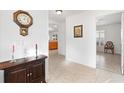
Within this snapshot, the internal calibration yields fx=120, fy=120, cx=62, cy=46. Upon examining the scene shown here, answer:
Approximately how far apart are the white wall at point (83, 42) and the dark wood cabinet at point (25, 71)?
8.50 feet

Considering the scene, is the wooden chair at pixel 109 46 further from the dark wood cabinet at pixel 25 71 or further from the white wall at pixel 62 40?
the dark wood cabinet at pixel 25 71

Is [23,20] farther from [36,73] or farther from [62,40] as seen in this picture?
[62,40]

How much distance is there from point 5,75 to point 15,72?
176mm

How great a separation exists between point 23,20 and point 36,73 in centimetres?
112

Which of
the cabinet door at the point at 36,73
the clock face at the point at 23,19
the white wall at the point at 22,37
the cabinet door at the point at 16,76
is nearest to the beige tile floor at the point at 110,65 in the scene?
the white wall at the point at 22,37

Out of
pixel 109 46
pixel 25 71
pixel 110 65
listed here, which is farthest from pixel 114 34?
pixel 25 71

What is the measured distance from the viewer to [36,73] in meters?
2.44

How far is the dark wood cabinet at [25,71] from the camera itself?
6.20 ft

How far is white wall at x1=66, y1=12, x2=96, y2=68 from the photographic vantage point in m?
4.56

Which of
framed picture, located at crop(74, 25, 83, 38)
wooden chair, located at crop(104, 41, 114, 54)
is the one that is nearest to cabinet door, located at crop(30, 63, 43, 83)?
framed picture, located at crop(74, 25, 83, 38)
